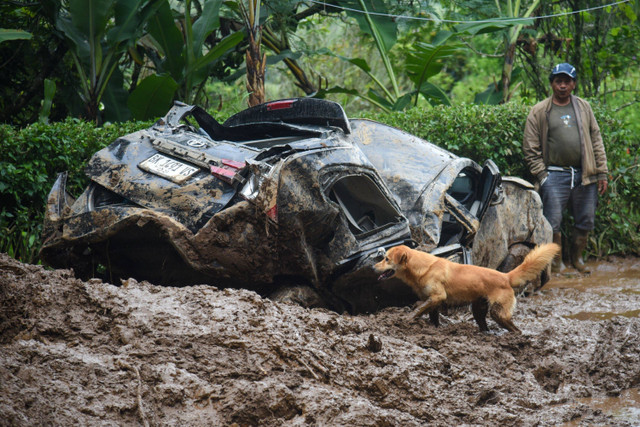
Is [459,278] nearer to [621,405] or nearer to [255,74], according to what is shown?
[621,405]

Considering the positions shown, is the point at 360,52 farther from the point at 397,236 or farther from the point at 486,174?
the point at 397,236

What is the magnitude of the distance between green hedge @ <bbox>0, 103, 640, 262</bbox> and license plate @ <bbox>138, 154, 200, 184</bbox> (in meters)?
1.96

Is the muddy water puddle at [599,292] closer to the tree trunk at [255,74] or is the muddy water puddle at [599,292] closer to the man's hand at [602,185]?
the man's hand at [602,185]

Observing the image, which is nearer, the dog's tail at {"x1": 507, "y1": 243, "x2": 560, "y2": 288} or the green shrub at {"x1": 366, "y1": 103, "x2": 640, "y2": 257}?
the dog's tail at {"x1": 507, "y1": 243, "x2": 560, "y2": 288}

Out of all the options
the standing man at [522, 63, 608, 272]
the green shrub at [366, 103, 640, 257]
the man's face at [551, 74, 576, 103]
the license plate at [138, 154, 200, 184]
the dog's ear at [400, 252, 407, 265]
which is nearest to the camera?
the license plate at [138, 154, 200, 184]

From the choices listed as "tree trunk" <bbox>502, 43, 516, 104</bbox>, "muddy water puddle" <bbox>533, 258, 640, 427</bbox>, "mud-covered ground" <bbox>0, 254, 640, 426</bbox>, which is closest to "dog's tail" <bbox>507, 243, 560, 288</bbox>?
"mud-covered ground" <bbox>0, 254, 640, 426</bbox>

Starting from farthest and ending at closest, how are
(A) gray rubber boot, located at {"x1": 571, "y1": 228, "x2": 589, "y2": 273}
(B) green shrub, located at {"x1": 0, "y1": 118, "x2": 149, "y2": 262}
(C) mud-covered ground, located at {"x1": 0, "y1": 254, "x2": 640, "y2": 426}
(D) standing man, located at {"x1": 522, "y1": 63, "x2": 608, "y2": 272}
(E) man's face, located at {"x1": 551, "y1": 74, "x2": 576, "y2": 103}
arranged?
(A) gray rubber boot, located at {"x1": 571, "y1": 228, "x2": 589, "y2": 273} < (D) standing man, located at {"x1": 522, "y1": 63, "x2": 608, "y2": 272} < (E) man's face, located at {"x1": 551, "y1": 74, "x2": 576, "y2": 103} < (B) green shrub, located at {"x1": 0, "y1": 118, "x2": 149, "y2": 262} < (C) mud-covered ground, located at {"x1": 0, "y1": 254, "x2": 640, "y2": 426}

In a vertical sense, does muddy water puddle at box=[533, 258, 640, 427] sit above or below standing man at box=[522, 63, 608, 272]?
below

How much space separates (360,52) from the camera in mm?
19656

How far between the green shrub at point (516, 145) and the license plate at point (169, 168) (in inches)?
183

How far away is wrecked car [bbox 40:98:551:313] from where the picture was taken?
205 inches

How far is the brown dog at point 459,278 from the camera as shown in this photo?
5695mm

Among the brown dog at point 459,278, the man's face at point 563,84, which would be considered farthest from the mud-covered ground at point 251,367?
the man's face at point 563,84

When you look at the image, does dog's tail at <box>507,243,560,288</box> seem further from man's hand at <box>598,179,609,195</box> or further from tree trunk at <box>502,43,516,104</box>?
tree trunk at <box>502,43,516,104</box>
